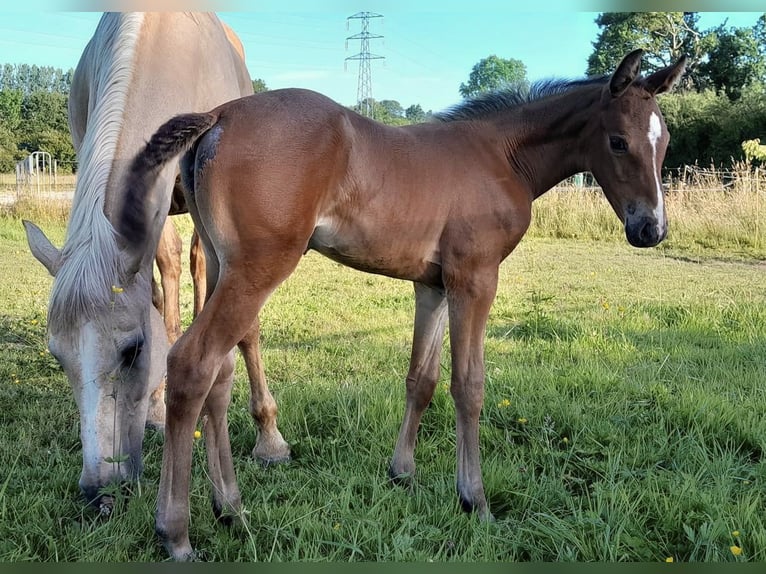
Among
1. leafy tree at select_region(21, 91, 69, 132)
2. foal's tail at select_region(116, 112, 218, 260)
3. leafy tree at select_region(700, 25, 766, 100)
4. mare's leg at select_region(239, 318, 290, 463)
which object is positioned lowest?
mare's leg at select_region(239, 318, 290, 463)

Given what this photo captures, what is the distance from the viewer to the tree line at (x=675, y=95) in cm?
923

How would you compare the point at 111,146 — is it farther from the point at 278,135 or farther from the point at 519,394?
the point at 519,394

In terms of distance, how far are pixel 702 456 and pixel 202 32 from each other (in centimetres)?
358

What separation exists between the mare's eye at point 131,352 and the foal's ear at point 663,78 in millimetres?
2504

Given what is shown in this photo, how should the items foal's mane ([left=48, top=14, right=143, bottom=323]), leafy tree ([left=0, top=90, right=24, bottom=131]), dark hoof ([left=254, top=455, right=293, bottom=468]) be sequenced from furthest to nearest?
leafy tree ([left=0, top=90, right=24, bottom=131]) → dark hoof ([left=254, top=455, right=293, bottom=468]) → foal's mane ([left=48, top=14, right=143, bottom=323])

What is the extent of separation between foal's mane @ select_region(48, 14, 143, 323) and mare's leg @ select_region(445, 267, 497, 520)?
4.80 feet

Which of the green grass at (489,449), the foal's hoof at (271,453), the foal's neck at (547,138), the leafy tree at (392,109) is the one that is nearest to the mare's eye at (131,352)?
the green grass at (489,449)

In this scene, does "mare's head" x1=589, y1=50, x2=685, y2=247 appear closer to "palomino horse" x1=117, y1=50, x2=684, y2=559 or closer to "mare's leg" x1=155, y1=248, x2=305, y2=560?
"palomino horse" x1=117, y1=50, x2=684, y2=559

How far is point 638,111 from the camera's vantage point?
102 inches

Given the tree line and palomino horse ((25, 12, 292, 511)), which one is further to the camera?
the tree line

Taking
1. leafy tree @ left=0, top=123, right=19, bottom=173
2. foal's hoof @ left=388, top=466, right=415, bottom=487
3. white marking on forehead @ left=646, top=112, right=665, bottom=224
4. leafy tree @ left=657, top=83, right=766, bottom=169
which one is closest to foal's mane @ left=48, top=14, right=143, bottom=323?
foal's hoof @ left=388, top=466, right=415, bottom=487

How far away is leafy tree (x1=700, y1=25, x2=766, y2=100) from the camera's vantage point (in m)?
12.1

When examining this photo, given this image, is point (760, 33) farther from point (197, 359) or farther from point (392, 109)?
point (197, 359)

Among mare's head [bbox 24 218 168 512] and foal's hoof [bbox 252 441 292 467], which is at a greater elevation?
mare's head [bbox 24 218 168 512]
